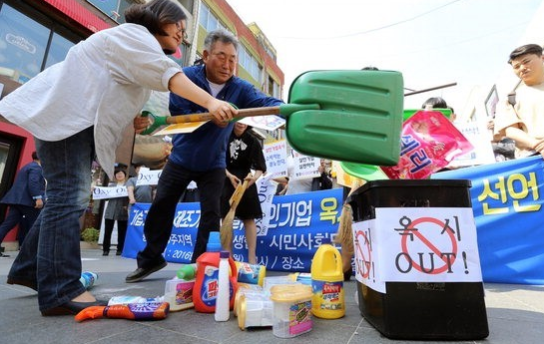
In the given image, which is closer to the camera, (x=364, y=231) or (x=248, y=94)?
(x=364, y=231)

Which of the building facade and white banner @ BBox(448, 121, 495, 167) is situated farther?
the building facade

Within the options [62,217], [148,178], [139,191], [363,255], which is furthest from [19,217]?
[363,255]

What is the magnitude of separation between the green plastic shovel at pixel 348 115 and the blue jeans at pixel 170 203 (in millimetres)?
914

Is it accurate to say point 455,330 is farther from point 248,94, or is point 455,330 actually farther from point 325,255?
point 248,94

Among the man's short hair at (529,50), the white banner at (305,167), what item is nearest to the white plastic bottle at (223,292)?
the man's short hair at (529,50)

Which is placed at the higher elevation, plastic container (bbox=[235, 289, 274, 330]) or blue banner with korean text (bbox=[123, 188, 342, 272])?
blue banner with korean text (bbox=[123, 188, 342, 272])

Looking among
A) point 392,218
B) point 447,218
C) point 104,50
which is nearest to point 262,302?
point 392,218

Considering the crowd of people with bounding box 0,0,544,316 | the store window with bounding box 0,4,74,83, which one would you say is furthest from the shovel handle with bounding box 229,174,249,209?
the store window with bounding box 0,4,74,83

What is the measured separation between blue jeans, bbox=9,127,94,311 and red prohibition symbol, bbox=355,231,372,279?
1.12 metres

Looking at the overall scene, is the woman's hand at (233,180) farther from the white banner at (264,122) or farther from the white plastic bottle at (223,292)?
the white plastic bottle at (223,292)

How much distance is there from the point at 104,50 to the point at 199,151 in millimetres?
736

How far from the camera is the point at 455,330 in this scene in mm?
930

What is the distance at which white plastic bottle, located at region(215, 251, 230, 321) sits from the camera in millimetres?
1156

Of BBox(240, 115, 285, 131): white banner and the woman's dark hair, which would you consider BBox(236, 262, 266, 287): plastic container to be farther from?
the woman's dark hair
